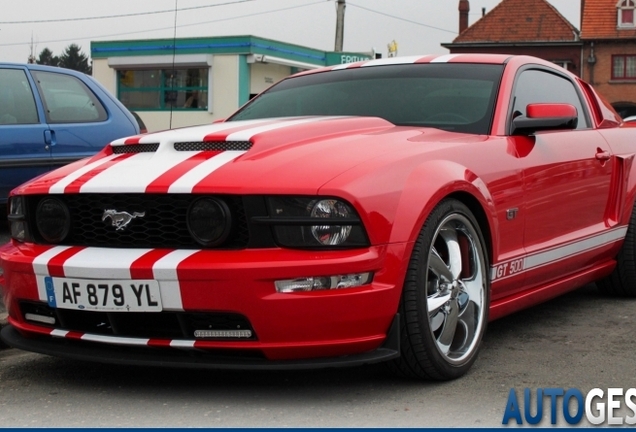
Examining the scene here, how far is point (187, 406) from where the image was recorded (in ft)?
11.3

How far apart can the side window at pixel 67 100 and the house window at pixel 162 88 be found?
28865 mm

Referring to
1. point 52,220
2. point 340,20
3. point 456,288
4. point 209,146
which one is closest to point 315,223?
point 209,146

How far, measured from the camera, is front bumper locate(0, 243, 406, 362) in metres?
3.32

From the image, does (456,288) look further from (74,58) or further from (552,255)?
(74,58)

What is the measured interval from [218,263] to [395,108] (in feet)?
5.61

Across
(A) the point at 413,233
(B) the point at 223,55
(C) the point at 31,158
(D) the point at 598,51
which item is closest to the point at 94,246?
(A) the point at 413,233

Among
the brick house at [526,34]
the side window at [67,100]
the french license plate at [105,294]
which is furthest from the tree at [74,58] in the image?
the french license plate at [105,294]

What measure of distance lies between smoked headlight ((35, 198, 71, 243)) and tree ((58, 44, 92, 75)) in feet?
390

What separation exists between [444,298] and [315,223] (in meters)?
0.73

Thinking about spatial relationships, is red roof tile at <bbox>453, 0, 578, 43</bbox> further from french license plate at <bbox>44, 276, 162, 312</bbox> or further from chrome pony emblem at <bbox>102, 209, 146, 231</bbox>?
french license plate at <bbox>44, 276, 162, 312</bbox>

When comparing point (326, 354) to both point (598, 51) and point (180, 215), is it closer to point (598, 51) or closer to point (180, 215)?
point (180, 215)

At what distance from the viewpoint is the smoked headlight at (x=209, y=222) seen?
3.40m

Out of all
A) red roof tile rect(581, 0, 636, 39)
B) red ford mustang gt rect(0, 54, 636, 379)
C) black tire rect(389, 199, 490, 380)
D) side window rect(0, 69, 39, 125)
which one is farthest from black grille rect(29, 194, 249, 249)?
red roof tile rect(581, 0, 636, 39)

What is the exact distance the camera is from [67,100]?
7.92 meters
